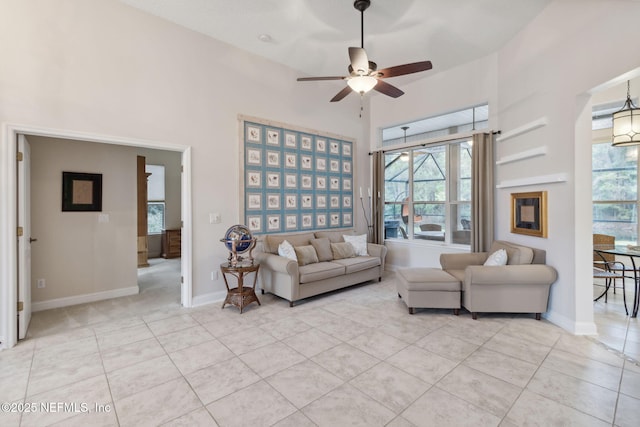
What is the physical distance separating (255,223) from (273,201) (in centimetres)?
48

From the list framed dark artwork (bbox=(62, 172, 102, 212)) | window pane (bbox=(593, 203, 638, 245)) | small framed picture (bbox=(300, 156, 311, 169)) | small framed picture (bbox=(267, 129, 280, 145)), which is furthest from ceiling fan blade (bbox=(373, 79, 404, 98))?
window pane (bbox=(593, 203, 638, 245))

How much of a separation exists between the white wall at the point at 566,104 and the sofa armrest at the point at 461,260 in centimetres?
55

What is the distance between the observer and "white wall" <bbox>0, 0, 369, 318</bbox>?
118 inches

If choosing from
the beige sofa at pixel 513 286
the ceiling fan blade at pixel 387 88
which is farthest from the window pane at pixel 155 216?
the beige sofa at pixel 513 286

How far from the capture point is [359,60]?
2902 millimetres

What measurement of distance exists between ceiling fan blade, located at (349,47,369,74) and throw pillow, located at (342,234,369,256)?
3018 mm

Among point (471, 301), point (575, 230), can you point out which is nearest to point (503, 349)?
point (471, 301)

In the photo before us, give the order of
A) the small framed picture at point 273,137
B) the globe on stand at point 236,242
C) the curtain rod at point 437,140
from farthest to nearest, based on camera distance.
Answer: the curtain rod at point 437,140
the small framed picture at point 273,137
the globe on stand at point 236,242

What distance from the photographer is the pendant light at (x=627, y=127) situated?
3736mm

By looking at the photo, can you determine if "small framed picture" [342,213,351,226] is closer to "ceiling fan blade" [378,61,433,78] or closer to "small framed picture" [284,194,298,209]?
"small framed picture" [284,194,298,209]

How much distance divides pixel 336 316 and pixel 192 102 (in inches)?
134

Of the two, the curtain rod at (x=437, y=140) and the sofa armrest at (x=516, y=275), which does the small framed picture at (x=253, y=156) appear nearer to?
the curtain rod at (x=437, y=140)

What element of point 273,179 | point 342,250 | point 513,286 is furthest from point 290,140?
point 513,286

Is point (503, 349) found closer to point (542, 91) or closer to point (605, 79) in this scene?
point (605, 79)
